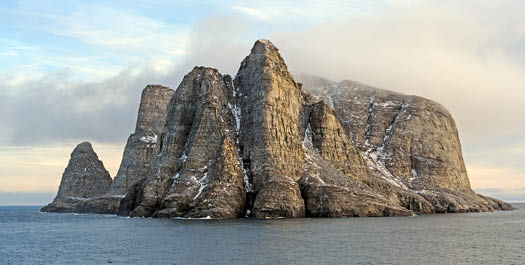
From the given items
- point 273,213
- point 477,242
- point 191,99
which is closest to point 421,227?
point 477,242

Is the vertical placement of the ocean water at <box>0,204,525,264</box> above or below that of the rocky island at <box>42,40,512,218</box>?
below

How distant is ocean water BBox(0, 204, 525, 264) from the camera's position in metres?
68.6

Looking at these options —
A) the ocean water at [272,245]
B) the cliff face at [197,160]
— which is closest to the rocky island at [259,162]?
the cliff face at [197,160]

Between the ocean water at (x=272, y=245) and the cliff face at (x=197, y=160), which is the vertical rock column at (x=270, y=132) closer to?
the cliff face at (x=197, y=160)

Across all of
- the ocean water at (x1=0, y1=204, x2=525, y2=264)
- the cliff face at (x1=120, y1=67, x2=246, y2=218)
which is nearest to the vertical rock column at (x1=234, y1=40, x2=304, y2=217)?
the cliff face at (x1=120, y1=67, x2=246, y2=218)

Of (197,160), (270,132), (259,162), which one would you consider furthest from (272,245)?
(270,132)

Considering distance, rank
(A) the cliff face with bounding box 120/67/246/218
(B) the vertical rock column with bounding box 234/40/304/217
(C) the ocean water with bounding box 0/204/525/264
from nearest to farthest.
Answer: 1. (C) the ocean water with bounding box 0/204/525/264
2. (B) the vertical rock column with bounding box 234/40/304/217
3. (A) the cliff face with bounding box 120/67/246/218

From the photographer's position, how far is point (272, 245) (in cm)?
7944

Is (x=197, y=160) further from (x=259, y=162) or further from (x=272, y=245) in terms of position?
(x=272, y=245)

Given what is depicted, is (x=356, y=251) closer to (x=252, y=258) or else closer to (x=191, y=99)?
(x=252, y=258)

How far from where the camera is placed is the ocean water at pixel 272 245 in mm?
68562

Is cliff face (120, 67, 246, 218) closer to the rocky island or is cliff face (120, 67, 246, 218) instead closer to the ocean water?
the rocky island

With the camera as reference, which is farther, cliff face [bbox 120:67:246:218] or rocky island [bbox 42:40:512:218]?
rocky island [bbox 42:40:512:218]

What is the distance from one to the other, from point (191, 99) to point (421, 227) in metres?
83.2
